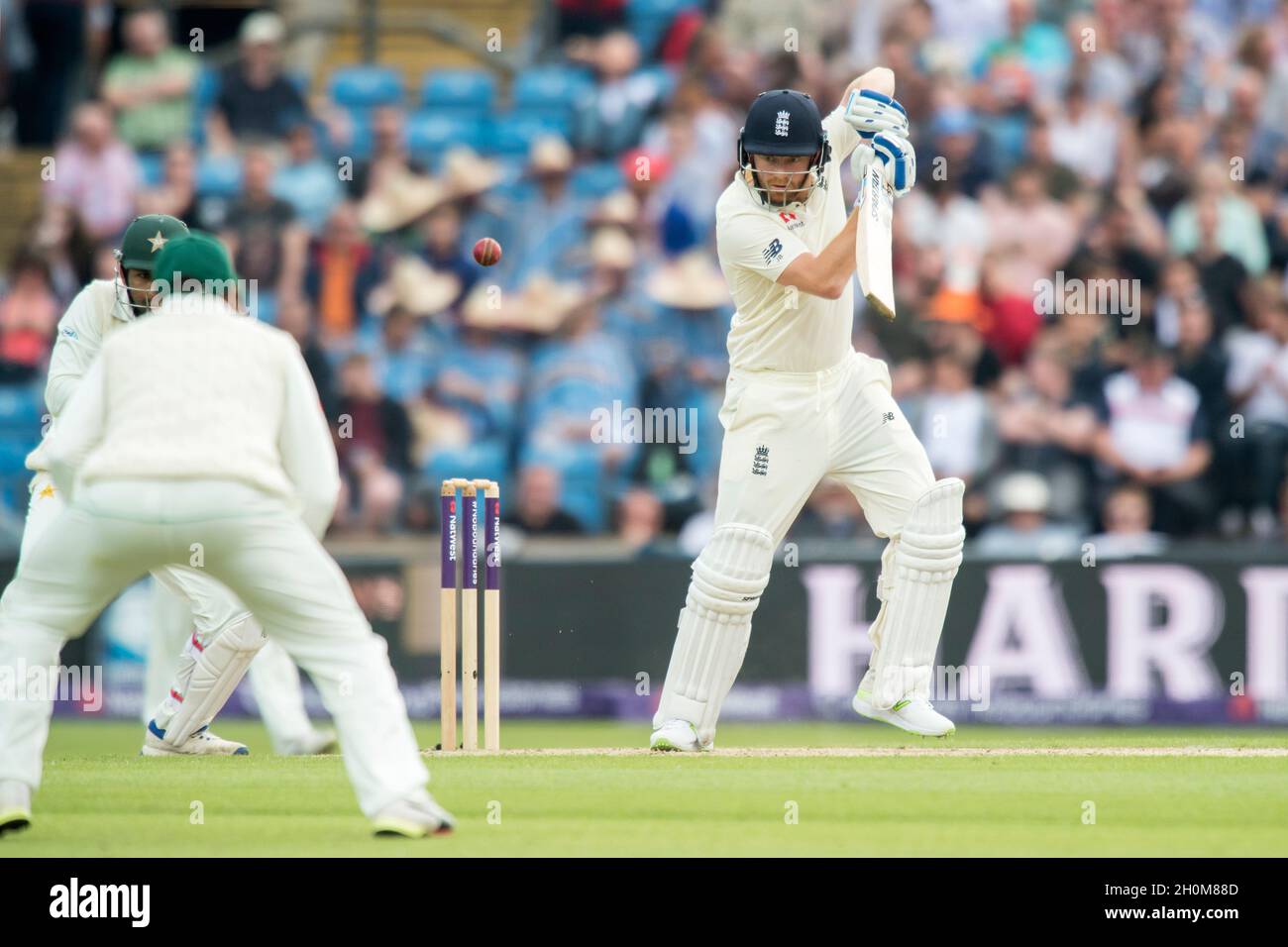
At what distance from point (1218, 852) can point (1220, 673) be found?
246 inches

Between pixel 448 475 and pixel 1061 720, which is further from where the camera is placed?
pixel 448 475

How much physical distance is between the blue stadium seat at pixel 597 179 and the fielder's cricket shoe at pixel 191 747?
23.1ft

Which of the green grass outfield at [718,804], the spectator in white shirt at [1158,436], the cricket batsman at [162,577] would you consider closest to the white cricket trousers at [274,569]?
the green grass outfield at [718,804]

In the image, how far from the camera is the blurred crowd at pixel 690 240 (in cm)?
1350

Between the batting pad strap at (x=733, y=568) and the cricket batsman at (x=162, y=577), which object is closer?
the batting pad strap at (x=733, y=568)

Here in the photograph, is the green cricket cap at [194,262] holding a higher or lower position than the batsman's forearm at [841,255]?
lower

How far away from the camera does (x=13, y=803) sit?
257 inches

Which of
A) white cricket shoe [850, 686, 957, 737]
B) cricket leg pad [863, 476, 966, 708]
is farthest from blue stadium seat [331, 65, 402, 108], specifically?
white cricket shoe [850, 686, 957, 737]

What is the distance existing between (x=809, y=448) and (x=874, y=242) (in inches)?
36.3

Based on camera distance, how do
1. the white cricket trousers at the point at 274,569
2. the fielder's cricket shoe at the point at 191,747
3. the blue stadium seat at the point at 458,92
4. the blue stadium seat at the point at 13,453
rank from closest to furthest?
the white cricket trousers at the point at 274,569, the fielder's cricket shoe at the point at 191,747, the blue stadium seat at the point at 13,453, the blue stadium seat at the point at 458,92

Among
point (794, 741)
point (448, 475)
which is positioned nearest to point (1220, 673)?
point (794, 741)

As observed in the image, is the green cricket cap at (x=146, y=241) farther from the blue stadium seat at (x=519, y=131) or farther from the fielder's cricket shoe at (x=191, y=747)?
the blue stadium seat at (x=519, y=131)

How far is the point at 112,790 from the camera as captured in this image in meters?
7.60

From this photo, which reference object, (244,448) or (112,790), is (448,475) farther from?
(244,448)
